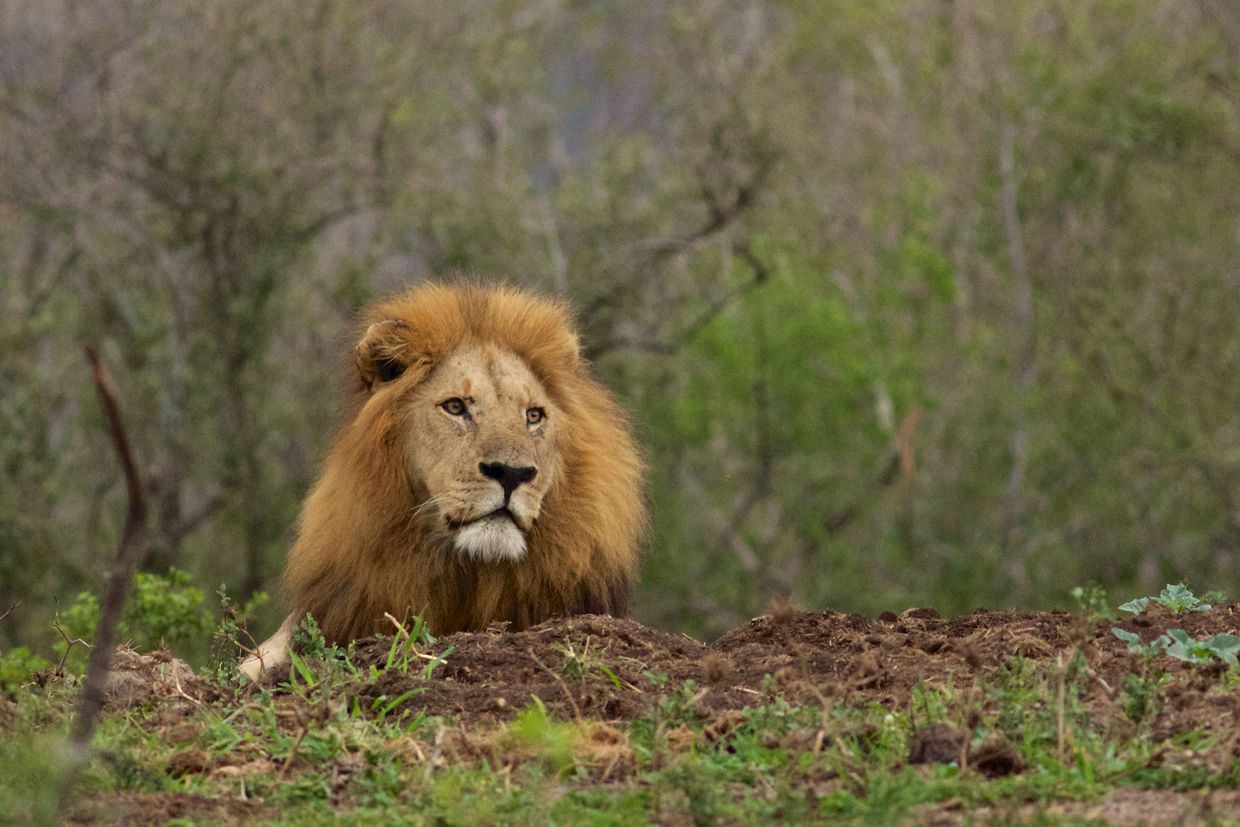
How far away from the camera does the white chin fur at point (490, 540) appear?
666cm

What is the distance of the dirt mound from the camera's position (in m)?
5.01

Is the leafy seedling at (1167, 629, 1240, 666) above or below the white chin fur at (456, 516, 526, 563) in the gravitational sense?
above

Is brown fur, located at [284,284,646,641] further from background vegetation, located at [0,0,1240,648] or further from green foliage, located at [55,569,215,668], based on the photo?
background vegetation, located at [0,0,1240,648]

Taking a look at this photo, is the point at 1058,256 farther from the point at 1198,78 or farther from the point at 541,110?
the point at 541,110

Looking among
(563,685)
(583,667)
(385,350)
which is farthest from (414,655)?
(385,350)

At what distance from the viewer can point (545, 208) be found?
21.5 meters

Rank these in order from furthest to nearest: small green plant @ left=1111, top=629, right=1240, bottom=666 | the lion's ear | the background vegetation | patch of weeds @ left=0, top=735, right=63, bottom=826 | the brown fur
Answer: the background vegetation → the lion's ear → the brown fur → small green plant @ left=1111, top=629, right=1240, bottom=666 → patch of weeds @ left=0, top=735, right=63, bottom=826

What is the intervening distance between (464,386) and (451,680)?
5.50ft

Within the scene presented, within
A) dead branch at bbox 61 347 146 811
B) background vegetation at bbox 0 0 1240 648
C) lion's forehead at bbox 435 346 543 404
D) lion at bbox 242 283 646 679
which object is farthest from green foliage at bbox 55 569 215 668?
background vegetation at bbox 0 0 1240 648

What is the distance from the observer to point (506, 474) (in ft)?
21.8

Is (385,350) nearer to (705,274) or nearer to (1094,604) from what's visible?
(1094,604)

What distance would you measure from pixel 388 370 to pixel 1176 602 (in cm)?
281

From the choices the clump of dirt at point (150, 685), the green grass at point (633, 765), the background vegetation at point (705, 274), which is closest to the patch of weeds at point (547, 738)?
the green grass at point (633, 765)

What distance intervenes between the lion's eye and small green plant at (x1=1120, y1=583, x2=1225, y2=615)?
2624 mm
